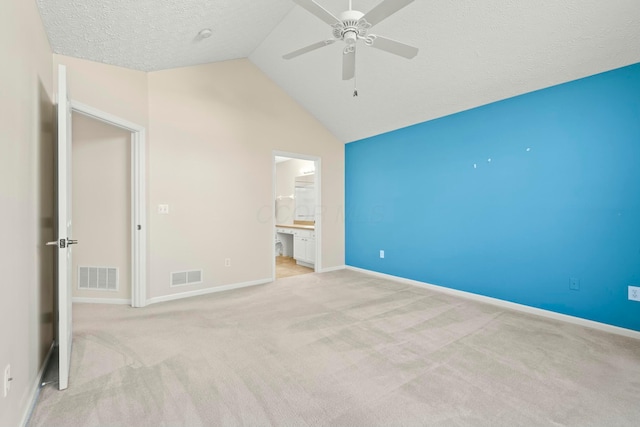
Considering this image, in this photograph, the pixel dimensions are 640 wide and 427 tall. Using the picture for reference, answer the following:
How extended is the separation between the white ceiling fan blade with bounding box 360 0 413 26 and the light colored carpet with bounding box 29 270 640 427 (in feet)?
7.80

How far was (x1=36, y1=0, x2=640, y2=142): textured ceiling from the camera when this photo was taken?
2264 mm

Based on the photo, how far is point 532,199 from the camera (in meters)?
3.15

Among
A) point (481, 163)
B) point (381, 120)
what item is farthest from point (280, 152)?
point (481, 163)

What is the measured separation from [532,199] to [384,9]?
2724 millimetres

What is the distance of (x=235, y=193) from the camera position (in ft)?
13.5

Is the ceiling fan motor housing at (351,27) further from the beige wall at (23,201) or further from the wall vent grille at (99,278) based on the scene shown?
the wall vent grille at (99,278)

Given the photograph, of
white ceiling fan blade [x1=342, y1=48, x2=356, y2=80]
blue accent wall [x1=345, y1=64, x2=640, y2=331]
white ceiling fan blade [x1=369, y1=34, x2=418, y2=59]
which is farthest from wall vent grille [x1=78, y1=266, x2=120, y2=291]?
blue accent wall [x1=345, y1=64, x2=640, y2=331]

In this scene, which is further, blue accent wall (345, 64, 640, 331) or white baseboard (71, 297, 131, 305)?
white baseboard (71, 297, 131, 305)

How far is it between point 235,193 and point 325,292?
1.96 m

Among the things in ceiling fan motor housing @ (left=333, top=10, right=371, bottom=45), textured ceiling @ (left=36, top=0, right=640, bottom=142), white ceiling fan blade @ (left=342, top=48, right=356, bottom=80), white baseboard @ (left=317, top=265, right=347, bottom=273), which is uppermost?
textured ceiling @ (left=36, top=0, right=640, bottom=142)

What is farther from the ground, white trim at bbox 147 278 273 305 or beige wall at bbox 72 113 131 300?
beige wall at bbox 72 113 131 300

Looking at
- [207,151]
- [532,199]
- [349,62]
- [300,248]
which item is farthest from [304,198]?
[349,62]

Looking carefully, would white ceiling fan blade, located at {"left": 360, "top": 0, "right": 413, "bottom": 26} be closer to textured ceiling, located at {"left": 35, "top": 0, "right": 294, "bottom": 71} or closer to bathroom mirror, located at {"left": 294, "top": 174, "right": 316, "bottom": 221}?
textured ceiling, located at {"left": 35, "top": 0, "right": 294, "bottom": 71}

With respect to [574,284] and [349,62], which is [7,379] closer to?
[349,62]
